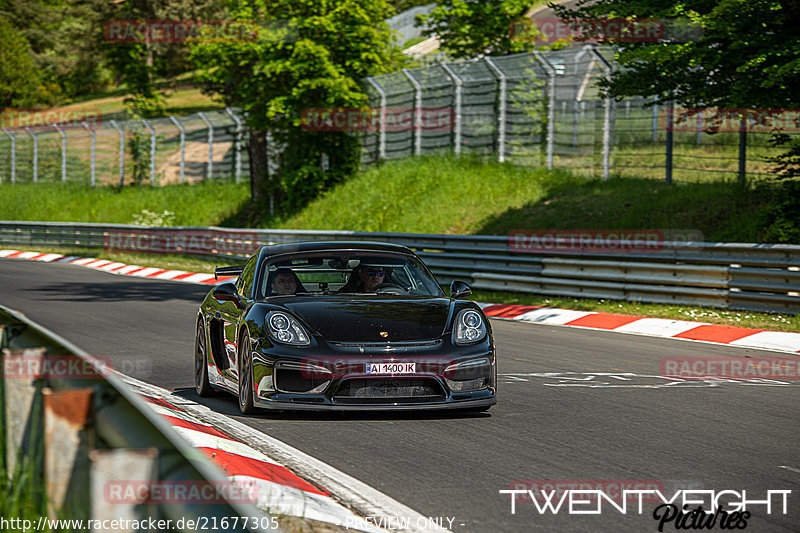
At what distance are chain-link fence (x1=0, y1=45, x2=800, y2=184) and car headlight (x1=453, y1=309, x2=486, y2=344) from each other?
9.46 metres

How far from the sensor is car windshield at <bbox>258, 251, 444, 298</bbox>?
27.1 ft

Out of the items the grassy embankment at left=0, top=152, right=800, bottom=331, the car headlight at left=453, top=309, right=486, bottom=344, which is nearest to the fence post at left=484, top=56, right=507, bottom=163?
the grassy embankment at left=0, top=152, right=800, bottom=331

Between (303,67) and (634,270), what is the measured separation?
56.6ft

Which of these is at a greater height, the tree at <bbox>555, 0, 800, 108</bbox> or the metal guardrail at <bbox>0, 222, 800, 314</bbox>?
the tree at <bbox>555, 0, 800, 108</bbox>

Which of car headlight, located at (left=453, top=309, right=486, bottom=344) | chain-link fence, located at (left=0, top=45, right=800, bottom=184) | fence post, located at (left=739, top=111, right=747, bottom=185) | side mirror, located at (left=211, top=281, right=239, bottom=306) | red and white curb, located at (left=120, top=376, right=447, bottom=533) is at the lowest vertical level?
red and white curb, located at (left=120, top=376, right=447, bottom=533)

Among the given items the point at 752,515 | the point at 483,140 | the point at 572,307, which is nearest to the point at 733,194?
the point at 572,307

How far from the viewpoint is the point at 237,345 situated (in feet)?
25.3

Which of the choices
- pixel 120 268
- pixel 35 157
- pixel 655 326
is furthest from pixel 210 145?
pixel 655 326

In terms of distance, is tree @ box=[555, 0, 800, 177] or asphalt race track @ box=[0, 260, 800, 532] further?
tree @ box=[555, 0, 800, 177]

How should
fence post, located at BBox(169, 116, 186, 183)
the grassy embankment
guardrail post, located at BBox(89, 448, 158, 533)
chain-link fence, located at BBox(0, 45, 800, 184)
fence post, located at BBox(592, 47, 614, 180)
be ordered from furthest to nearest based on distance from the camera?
fence post, located at BBox(169, 116, 186, 183) < fence post, located at BBox(592, 47, 614, 180) < chain-link fence, located at BBox(0, 45, 800, 184) < the grassy embankment < guardrail post, located at BBox(89, 448, 158, 533)

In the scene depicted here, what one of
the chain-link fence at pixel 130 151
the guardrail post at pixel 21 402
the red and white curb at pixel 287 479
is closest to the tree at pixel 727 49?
the red and white curb at pixel 287 479

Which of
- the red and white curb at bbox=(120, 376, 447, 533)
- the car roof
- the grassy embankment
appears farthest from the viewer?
the grassy embankment

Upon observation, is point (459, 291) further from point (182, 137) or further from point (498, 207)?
point (182, 137)

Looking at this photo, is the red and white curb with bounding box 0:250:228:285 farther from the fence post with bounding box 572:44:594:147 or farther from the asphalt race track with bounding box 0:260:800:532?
the asphalt race track with bounding box 0:260:800:532
